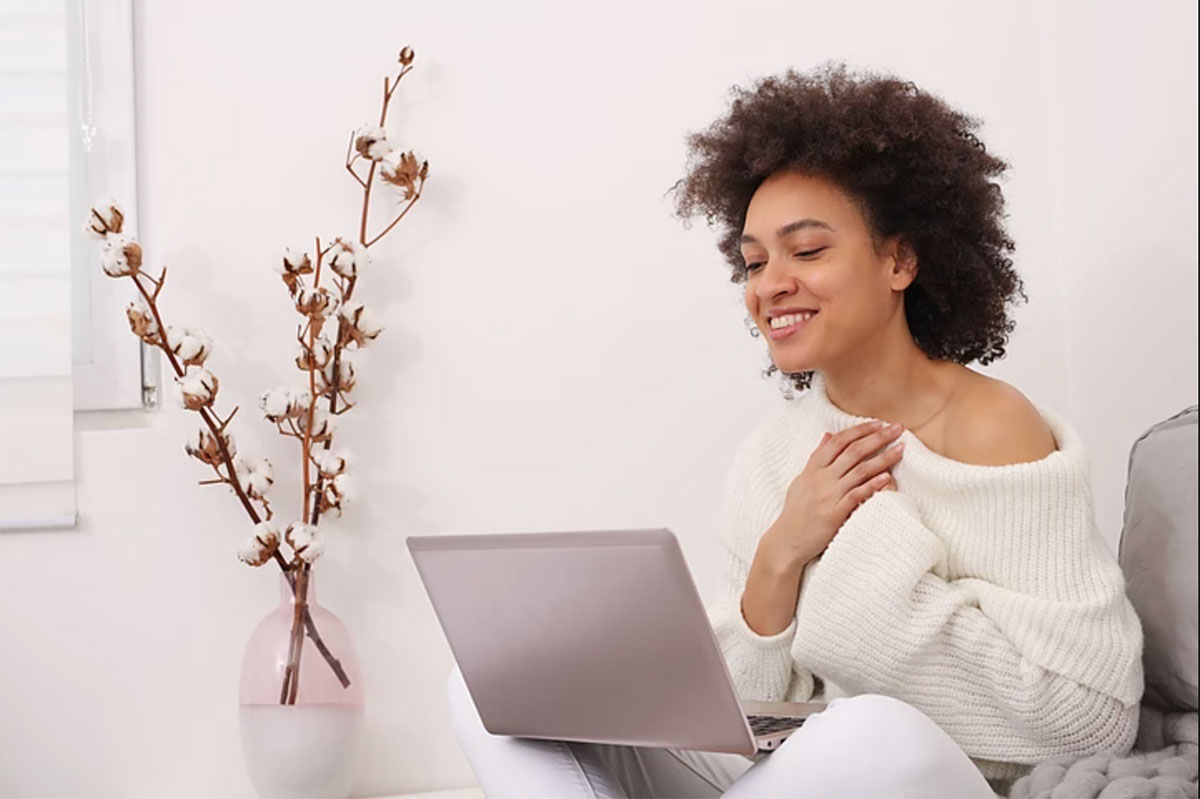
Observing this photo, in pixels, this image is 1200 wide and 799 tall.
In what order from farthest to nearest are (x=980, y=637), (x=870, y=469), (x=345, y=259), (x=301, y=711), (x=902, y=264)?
1. (x=345, y=259)
2. (x=301, y=711)
3. (x=902, y=264)
4. (x=870, y=469)
5. (x=980, y=637)

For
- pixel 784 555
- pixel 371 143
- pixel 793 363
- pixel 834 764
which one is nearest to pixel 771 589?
pixel 784 555

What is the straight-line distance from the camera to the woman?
136 centimetres

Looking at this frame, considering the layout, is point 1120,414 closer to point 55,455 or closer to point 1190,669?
point 1190,669

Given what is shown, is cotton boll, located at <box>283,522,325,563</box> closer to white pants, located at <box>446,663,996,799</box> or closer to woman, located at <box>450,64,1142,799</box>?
woman, located at <box>450,64,1142,799</box>

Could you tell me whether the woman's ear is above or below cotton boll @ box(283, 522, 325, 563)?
above

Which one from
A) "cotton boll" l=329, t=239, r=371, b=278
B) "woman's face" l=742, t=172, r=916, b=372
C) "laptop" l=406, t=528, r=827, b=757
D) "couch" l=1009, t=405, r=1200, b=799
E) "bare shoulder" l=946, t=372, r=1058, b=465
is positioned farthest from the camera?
"cotton boll" l=329, t=239, r=371, b=278

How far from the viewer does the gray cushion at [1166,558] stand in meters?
1.40

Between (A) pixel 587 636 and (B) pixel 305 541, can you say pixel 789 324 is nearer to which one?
(A) pixel 587 636

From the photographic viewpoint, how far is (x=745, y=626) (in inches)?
62.2

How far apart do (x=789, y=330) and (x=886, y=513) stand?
0.83ft

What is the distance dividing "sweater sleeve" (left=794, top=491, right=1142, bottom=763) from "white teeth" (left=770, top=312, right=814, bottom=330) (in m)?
0.23

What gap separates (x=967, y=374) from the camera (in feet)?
5.31

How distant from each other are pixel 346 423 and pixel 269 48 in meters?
0.61

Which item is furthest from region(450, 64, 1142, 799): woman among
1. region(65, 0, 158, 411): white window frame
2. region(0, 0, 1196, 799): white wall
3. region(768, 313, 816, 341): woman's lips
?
region(65, 0, 158, 411): white window frame
